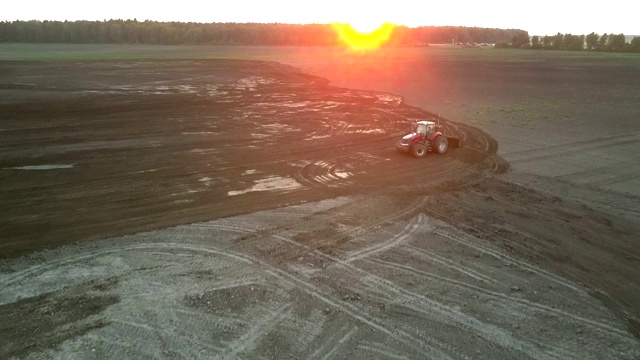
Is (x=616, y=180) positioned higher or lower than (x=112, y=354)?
higher

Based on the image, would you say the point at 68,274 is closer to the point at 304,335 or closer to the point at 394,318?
the point at 304,335

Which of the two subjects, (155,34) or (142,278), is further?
(155,34)

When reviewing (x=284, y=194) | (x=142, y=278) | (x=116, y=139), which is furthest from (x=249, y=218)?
(x=116, y=139)

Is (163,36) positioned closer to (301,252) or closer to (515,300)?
(301,252)

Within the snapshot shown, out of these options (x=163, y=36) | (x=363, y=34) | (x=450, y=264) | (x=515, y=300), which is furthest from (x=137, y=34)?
(x=515, y=300)

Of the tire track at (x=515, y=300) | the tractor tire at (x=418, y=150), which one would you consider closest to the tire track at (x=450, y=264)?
the tire track at (x=515, y=300)

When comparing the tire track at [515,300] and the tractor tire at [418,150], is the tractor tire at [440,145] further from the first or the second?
the tire track at [515,300]
